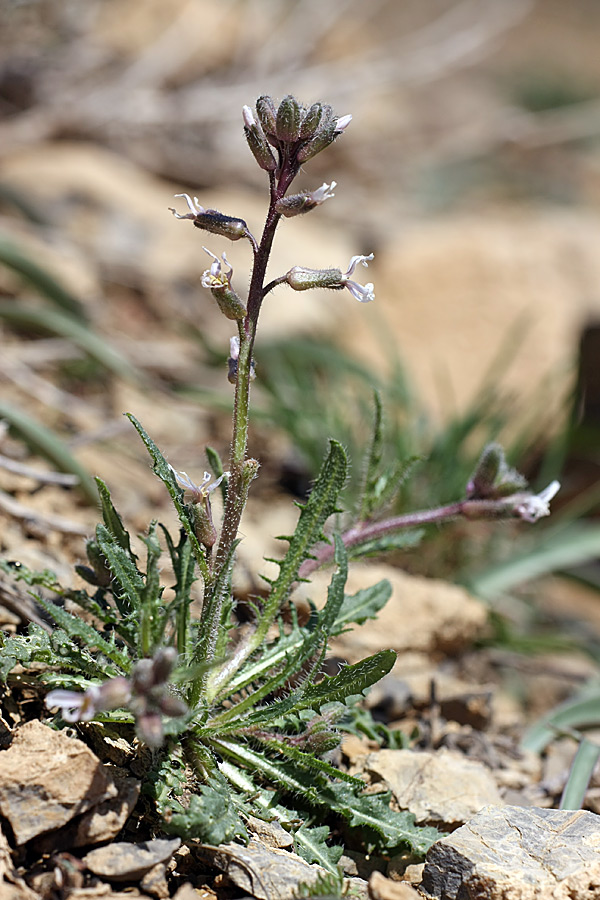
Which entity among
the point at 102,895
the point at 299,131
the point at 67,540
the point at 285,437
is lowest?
the point at 102,895

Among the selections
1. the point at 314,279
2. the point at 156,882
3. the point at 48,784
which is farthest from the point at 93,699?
the point at 314,279

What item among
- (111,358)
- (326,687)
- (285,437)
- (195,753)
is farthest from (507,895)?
(285,437)

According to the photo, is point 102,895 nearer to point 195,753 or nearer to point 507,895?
point 195,753

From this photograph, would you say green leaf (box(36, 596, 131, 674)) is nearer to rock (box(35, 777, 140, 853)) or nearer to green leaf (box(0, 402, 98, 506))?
rock (box(35, 777, 140, 853))

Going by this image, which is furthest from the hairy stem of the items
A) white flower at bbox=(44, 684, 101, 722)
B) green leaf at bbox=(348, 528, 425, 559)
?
white flower at bbox=(44, 684, 101, 722)

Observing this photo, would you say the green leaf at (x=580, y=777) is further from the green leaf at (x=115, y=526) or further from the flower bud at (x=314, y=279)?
the flower bud at (x=314, y=279)

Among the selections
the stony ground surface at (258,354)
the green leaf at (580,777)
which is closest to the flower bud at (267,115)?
the stony ground surface at (258,354)
